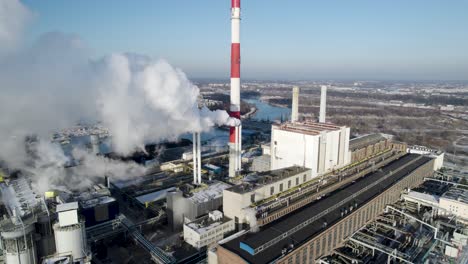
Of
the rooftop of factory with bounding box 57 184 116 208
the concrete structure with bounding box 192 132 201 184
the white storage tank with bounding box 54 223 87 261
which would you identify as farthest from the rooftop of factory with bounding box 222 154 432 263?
the rooftop of factory with bounding box 57 184 116 208

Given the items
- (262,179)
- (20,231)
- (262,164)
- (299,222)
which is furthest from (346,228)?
(20,231)

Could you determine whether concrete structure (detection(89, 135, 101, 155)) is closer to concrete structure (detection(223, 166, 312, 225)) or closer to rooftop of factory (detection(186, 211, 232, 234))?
rooftop of factory (detection(186, 211, 232, 234))

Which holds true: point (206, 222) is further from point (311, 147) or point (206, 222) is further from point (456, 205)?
point (456, 205)

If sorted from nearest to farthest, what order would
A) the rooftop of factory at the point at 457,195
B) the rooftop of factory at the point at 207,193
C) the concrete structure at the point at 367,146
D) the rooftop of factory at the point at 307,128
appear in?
the rooftop of factory at the point at 207,193, the rooftop of factory at the point at 457,195, the rooftop of factory at the point at 307,128, the concrete structure at the point at 367,146

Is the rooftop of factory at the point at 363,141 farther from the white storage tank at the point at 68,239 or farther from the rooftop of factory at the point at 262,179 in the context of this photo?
the white storage tank at the point at 68,239

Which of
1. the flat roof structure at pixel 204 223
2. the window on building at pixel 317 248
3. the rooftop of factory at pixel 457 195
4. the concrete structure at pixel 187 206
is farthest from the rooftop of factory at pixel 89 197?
the rooftop of factory at pixel 457 195

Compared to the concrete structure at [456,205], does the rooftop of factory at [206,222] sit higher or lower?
higher

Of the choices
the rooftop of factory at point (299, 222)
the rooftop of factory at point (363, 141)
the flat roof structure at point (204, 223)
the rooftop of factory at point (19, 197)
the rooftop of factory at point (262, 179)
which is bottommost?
the flat roof structure at point (204, 223)
